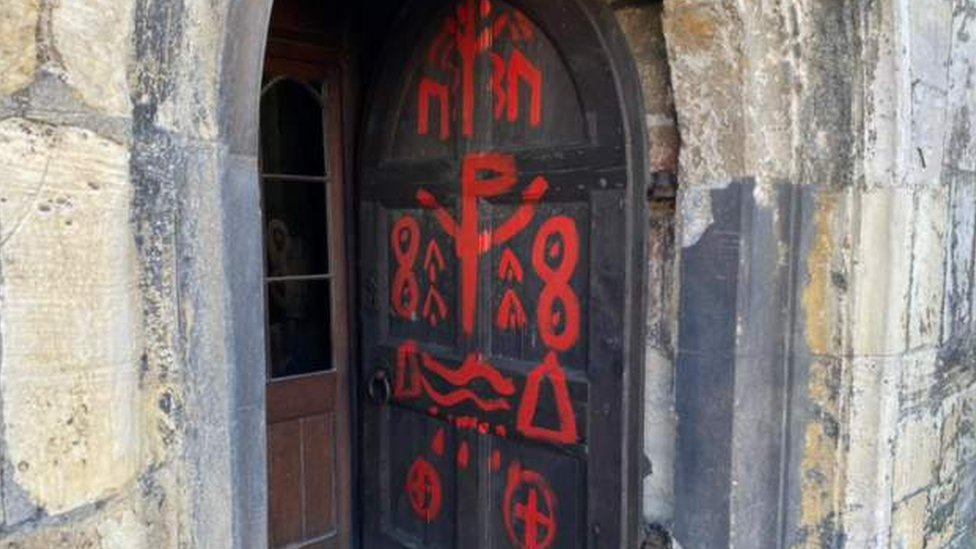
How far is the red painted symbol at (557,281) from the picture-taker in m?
1.80

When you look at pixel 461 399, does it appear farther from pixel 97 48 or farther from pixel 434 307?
pixel 97 48

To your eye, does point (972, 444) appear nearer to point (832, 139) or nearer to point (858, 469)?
point (858, 469)

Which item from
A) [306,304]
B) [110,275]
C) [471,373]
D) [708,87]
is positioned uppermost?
[708,87]

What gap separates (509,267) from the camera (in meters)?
1.96

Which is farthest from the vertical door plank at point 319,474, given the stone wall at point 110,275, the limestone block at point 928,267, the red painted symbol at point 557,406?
the limestone block at point 928,267

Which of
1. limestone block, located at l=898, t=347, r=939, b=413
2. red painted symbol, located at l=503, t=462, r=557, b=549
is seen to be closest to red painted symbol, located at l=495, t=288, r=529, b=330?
red painted symbol, located at l=503, t=462, r=557, b=549

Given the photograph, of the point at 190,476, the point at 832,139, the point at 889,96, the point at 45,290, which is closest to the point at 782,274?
the point at 832,139

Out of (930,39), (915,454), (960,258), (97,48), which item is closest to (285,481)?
(915,454)

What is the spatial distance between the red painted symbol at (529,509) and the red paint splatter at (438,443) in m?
0.30

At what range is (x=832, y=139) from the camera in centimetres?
157

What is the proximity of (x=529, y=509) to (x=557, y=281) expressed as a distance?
0.64 meters

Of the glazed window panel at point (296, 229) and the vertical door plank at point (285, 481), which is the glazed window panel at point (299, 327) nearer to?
the glazed window panel at point (296, 229)

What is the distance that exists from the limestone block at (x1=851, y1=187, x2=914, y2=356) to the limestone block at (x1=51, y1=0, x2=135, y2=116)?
1.42 metres

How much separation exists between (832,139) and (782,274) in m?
0.31
